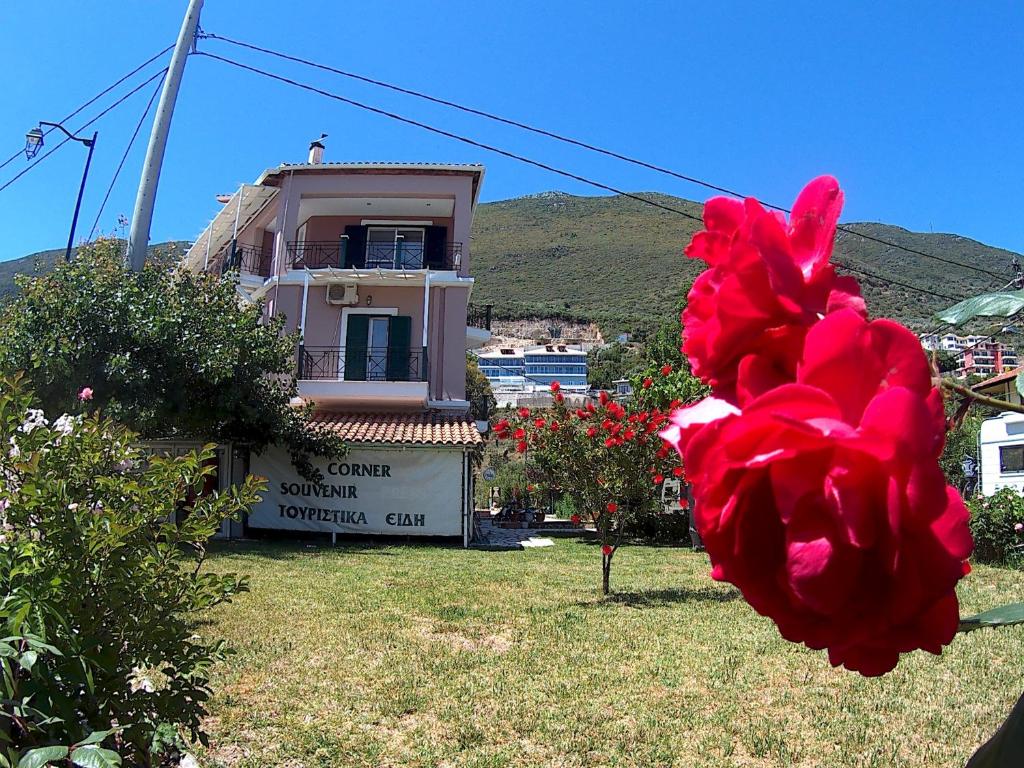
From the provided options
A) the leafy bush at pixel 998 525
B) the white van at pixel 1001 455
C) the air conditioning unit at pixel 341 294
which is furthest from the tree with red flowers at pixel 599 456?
the white van at pixel 1001 455

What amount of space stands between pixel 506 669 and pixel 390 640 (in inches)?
55.3

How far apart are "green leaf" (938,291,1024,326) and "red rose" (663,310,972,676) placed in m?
0.39

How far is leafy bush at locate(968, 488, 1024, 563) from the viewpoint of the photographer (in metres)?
12.9

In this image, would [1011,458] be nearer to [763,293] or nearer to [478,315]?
[478,315]

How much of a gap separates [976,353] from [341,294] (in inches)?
787

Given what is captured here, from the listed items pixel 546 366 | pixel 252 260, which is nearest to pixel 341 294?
pixel 252 260

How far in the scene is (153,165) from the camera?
9078 millimetres

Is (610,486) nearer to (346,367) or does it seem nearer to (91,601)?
(91,601)

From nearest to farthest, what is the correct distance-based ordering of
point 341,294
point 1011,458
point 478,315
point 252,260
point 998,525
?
1. point 998,525
2. point 1011,458
3. point 341,294
4. point 252,260
5. point 478,315

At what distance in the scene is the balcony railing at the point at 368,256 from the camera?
20.3 metres

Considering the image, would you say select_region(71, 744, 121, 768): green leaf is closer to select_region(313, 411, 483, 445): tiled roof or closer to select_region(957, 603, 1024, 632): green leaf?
select_region(957, 603, 1024, 632): green leaf

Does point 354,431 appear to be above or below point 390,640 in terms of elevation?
above

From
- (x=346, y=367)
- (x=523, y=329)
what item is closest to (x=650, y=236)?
(x=523, y=329)

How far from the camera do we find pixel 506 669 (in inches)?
231
